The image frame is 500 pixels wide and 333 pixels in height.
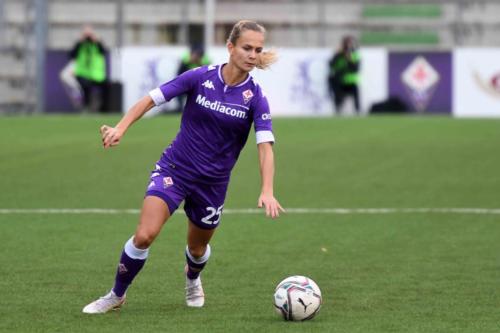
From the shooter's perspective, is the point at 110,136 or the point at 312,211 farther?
the point at 312,211

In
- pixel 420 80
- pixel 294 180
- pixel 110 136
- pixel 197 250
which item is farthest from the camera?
pixel 420 80

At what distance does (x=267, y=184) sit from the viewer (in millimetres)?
8375

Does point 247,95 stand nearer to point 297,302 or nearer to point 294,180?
point 297,302

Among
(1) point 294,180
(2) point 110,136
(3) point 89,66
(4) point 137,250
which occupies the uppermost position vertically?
(2) point 110,136

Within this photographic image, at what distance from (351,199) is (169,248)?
472 centimetres

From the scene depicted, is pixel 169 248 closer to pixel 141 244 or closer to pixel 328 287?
pixel 328 287

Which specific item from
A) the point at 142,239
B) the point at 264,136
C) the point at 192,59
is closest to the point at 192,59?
the point at 192,59

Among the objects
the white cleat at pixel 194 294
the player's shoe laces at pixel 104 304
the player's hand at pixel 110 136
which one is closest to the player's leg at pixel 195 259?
the white cleat at pixel 194 294

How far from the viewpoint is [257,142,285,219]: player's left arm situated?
8180mm

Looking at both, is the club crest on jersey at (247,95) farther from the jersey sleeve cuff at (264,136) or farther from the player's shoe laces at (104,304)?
the player's shoe laces at (104,304)

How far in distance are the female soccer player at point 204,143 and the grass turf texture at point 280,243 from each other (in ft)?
1.43

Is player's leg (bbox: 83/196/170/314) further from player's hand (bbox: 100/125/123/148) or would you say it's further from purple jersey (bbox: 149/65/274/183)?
player's hand (bbox: 100/125/123/148)

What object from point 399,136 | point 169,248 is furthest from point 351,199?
point 399,136

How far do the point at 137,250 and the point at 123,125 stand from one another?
0.82 metres
